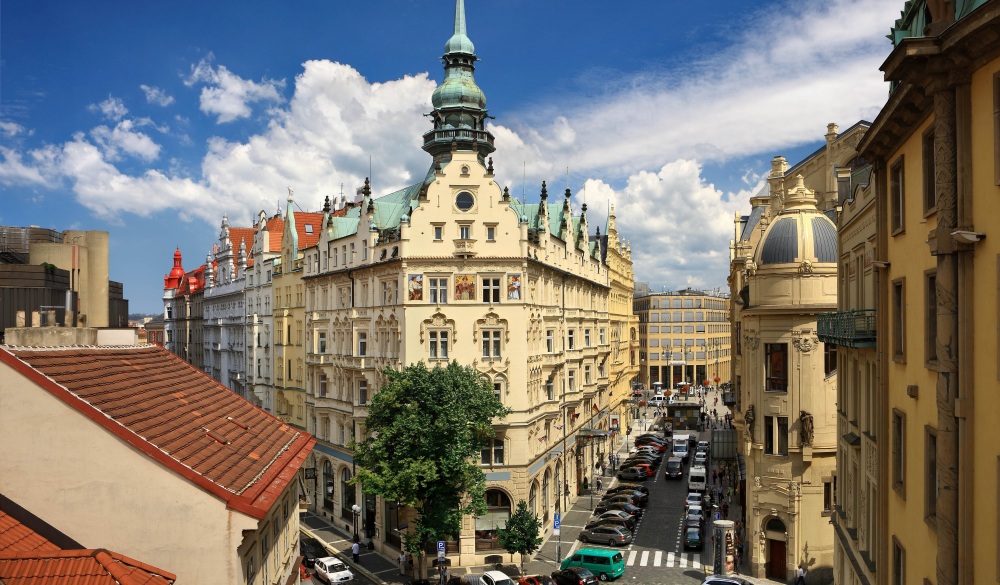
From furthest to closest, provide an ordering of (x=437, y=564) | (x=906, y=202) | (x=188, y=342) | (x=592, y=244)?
(x=188, y=342) < (x=592, y=244) < (x=437, y=564) < (x=906, y=202)

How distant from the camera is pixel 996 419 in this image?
1134 centimetres

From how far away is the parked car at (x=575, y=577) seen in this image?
131 feet

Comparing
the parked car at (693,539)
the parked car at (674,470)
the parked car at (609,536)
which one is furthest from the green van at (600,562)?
the parked car at (674,470)

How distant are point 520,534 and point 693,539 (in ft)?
40.6

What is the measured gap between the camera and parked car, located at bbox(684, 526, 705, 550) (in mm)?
47531

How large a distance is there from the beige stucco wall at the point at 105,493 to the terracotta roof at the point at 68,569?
5.46 feet

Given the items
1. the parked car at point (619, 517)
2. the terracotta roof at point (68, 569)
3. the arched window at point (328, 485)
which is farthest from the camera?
the arched window at point (328, 485)

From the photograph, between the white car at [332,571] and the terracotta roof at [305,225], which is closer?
the white car at [332,571]

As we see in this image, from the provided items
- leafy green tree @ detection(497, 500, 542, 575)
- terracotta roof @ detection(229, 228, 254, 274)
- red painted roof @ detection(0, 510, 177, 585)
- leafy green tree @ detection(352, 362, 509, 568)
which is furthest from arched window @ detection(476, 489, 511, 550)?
terracotta roof @ detection(229, 228, 254, 274)

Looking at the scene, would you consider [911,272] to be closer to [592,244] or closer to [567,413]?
[567,413]

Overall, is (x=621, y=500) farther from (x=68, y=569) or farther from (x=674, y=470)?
(x=68, y=569)

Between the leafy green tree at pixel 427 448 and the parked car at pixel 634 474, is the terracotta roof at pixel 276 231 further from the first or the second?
the parked car at pixel 634 474

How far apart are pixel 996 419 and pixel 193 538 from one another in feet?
50.1

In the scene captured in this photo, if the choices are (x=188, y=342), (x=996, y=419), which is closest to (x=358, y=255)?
(x=996, y=419)
